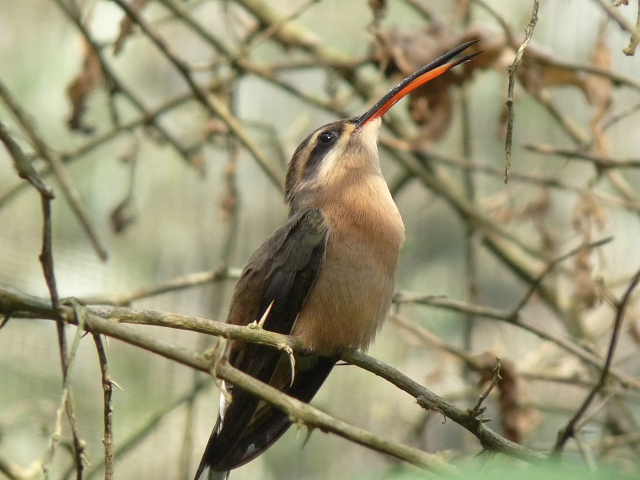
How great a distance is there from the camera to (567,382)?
4.77 m

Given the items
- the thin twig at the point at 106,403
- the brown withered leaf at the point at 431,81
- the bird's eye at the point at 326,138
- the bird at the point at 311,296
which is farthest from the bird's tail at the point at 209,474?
the brown withered leaf at the point at 431,81

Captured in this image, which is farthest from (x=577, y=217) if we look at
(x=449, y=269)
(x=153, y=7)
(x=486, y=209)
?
(x=153, y=7)

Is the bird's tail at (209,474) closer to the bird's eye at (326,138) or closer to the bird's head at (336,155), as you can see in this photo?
the bird's head at (336,155)

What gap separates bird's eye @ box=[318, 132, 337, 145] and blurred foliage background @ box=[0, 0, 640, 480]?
416mm

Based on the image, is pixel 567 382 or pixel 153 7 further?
pixel 153 7

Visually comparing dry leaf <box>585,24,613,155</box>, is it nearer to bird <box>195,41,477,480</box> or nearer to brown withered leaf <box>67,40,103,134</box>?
bird <box>195,41,477,480</box>

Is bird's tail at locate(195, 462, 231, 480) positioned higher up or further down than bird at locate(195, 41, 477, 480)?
further down

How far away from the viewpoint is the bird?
3.46m

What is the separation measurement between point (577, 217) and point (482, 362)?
1.15 meters

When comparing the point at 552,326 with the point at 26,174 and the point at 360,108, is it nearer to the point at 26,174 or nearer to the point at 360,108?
the point at 360,108

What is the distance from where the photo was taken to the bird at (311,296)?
3459mm

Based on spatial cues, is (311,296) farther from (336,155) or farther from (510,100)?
(510,100)

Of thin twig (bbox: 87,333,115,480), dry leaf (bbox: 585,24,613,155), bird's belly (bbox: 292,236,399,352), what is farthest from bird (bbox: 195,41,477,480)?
thin twig (bbox: 87,333,115,480)

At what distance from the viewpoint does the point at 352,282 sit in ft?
11.5
